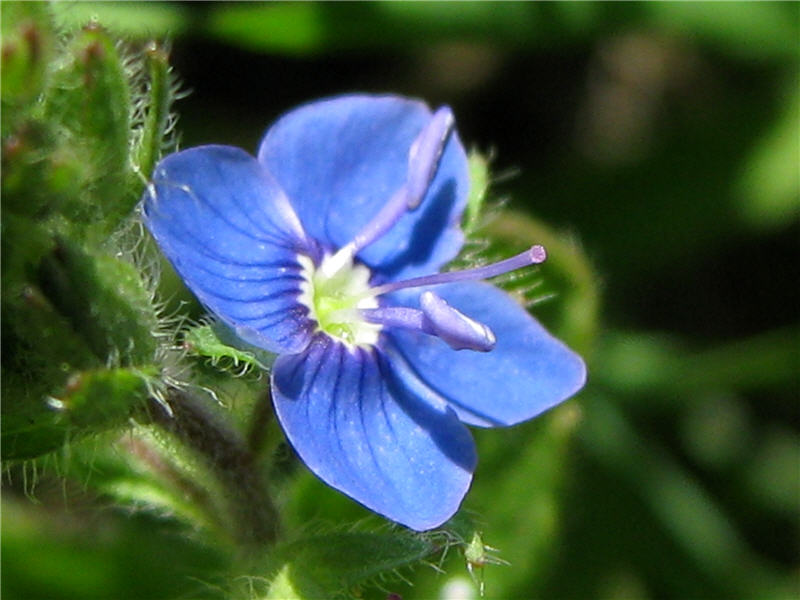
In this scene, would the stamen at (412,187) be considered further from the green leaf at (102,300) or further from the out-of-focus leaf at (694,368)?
the out-of-focus leaf at (694,368)

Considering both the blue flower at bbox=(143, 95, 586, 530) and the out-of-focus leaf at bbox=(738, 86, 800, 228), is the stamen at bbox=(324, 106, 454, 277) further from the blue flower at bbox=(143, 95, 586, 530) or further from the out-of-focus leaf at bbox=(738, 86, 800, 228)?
the out-of-focus leaf at bbox=(738, 86, 800, 228)

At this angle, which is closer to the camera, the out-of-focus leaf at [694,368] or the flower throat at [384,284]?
the flower throat at [384,284]

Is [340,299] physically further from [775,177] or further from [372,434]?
[775,177]

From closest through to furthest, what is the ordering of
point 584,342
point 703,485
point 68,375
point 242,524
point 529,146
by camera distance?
1. point 68,375
2. point 242,524
3. point 584,342
4. point 703,485
5. point 529,146

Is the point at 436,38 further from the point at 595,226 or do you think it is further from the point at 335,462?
the point at 335,462

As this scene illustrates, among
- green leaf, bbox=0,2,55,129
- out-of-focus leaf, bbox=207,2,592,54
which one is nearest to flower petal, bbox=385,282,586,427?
green leaf, bbox=0,2,55,129

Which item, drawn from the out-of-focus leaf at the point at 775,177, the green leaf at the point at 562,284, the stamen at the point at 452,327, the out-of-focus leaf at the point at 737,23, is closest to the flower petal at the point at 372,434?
the stamen at the point at 452,327

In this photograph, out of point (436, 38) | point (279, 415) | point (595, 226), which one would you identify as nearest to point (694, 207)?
point (595, 226)
